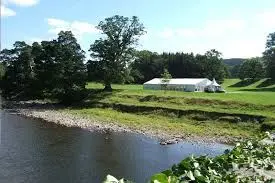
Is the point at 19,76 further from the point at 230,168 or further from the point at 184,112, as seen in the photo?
the point at 230,168

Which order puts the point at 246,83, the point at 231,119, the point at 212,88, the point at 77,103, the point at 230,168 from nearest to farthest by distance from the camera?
1. the point at 230,168
2. the point at 231,119
3. the point at 77,103
4. the point at 212,88
5. the point at 246,83

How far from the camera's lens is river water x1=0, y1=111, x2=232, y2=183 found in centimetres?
2861

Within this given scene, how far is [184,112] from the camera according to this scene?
200 ft

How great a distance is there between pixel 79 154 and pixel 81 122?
22.4 meters

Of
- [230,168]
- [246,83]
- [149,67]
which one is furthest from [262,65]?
[230,168]

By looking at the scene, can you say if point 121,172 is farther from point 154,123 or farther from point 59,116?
point 59,116

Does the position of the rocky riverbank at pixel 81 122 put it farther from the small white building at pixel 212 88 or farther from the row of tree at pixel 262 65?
the row of tree at pixel 262 65

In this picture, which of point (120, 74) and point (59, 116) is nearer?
point (59, 116)

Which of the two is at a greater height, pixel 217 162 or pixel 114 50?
pixel 114 50

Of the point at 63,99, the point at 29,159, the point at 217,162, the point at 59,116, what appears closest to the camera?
the point at 217,162

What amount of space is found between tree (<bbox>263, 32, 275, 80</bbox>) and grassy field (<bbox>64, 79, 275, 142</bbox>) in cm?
5048

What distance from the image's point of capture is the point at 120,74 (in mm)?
85812

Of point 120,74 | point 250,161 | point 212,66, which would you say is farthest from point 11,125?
point 212,66

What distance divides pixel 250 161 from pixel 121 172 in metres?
21.3
